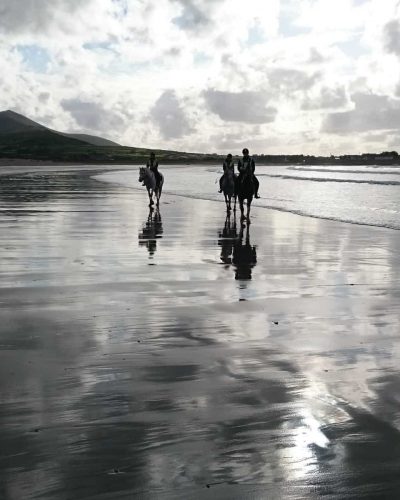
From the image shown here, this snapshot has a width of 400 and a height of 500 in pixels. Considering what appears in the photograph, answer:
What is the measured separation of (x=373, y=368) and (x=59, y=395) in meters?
2.73

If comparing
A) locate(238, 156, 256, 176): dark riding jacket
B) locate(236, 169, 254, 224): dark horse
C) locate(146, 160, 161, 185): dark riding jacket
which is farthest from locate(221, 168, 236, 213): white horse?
locate(146, 160, 161, 185): dark riding jacket

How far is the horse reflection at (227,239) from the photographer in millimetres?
13788

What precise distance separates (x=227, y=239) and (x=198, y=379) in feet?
38.5

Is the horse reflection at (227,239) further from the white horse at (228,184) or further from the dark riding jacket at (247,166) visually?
the white horse at (228,184)

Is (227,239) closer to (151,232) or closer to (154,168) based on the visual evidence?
(151,232)

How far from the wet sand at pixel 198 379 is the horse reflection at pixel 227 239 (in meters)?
0.86

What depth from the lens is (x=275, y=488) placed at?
12.4 ft

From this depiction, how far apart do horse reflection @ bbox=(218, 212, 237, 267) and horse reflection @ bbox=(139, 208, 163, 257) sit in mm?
1518

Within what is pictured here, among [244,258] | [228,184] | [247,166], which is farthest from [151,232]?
[228,184]

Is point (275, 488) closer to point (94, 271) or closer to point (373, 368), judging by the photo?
point (373, 368)

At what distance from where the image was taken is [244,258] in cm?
1371

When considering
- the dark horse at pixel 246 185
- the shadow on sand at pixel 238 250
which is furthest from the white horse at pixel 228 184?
the shadow on sand at pixel 238 250

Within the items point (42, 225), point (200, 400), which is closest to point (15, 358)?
point (200, 400)

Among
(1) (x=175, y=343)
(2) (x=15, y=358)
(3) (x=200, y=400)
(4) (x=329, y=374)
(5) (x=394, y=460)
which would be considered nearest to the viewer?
(5) (x=394, y=460)
